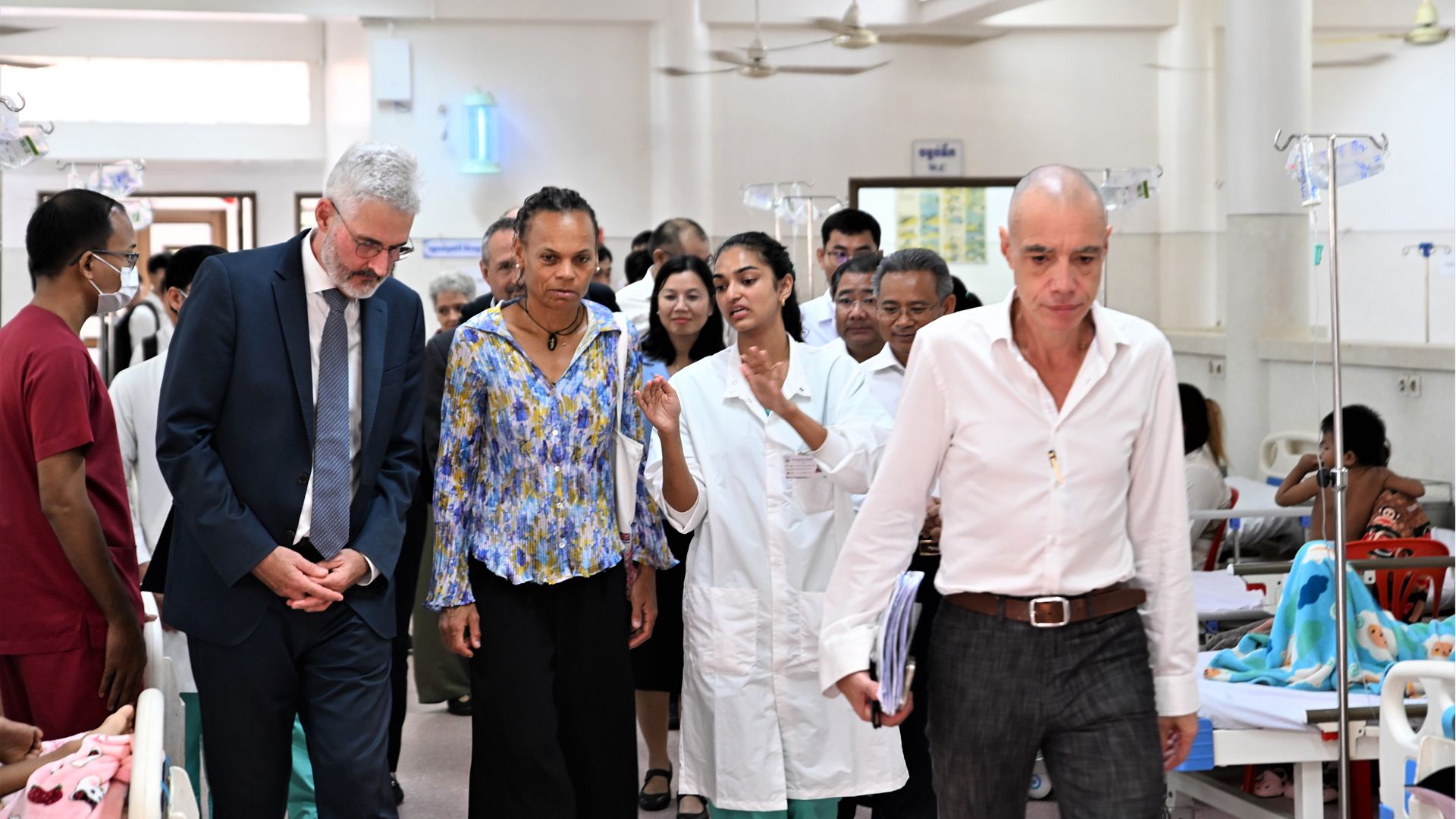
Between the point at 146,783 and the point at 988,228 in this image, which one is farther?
the point at 988,228

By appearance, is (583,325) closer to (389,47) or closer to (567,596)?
(567,596)

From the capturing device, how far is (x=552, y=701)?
127 inches

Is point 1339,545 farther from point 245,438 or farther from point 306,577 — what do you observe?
point 245,438

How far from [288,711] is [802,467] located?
1.24 m

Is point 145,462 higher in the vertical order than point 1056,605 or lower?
higher

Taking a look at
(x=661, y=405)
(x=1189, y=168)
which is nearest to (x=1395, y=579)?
(x=661, y=405)

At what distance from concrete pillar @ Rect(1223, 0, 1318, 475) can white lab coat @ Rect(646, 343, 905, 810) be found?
6853 mm

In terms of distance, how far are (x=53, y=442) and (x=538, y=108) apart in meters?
9.64

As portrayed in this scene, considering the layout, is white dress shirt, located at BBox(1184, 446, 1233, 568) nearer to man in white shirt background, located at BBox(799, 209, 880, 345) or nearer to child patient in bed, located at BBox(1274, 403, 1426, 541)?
child patient in bed, located at BBox(1274, 403, 1426, 541)

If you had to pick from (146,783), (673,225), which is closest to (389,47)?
(673,225)

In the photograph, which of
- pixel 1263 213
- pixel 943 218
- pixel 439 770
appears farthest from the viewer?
pixel 943 218

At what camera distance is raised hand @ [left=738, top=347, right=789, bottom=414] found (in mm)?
3270

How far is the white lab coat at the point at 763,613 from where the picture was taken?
11.7 ft

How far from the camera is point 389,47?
39.3 feet
